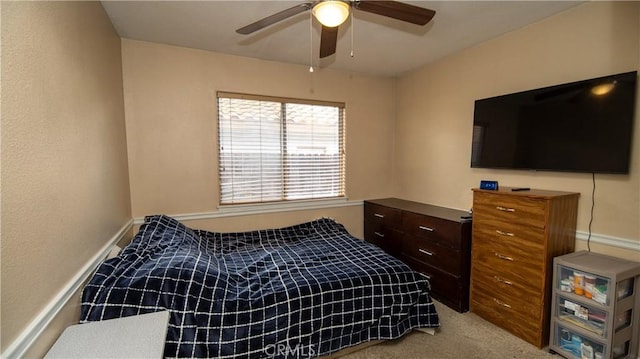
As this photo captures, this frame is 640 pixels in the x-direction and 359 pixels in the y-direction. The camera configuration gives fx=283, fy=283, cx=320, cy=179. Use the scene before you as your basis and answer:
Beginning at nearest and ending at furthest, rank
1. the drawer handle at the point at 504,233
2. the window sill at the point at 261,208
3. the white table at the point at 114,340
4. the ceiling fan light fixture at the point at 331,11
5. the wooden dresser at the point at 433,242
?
1. the white table at the point at 114,340
2. the ceiling fan light fixture at the point at 331,11
3. the drawer handle at the point at 504,233
4. the wooden dresser at the point at 433,242
5. the window sill at the point at 261,208

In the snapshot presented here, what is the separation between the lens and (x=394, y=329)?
2.12 m

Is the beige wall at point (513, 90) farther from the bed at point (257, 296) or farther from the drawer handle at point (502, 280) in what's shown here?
the bed at point (257, 296)

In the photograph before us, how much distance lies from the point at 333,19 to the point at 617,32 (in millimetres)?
1983

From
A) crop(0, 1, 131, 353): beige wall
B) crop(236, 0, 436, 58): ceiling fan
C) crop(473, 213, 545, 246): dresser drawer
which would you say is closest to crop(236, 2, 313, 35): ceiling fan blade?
crop(236, 0, 436, 58): ceiling fan

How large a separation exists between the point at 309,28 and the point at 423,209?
2.20 meters

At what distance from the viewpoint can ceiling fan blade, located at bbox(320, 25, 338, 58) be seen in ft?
6.31

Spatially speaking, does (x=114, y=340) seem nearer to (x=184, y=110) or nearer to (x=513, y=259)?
(x=184, y=110)

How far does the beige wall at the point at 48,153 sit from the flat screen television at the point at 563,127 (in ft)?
10.3

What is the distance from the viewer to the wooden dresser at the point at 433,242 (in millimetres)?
2592

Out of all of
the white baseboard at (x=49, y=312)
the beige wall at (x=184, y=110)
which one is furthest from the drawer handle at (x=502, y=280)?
the white baseboard at (x=49, y=312)

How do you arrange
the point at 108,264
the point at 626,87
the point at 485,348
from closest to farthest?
the point at 108,264
the point at 626,87
the point at 485,348

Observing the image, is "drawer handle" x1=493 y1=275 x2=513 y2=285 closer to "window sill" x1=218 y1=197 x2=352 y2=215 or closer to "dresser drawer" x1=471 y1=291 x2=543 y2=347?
"dresser drawer" x1=471 y1=291 x2=543 y2=347

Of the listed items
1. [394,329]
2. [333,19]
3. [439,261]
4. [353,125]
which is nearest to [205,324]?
[394,329]

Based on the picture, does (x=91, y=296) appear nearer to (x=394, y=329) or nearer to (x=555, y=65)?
(x=394, y=329)
